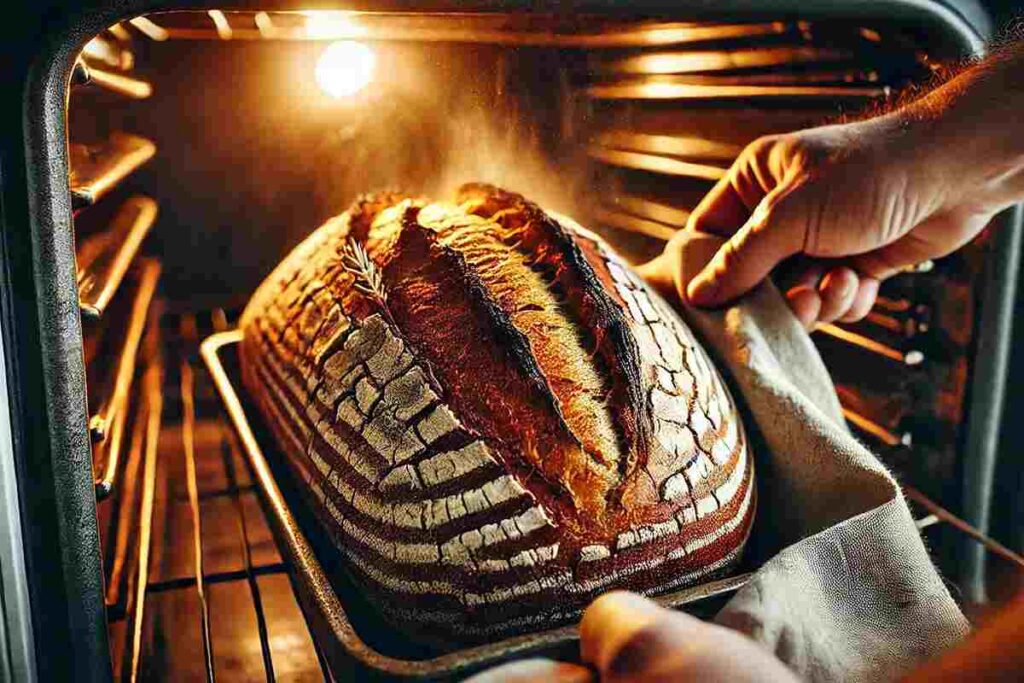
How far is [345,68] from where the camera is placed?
147cm

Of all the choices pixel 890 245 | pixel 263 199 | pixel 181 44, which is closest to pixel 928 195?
pixel 890 245

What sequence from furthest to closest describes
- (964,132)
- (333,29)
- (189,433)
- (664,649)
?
(189,433) → (333,29) → (964,132) → (664,649)

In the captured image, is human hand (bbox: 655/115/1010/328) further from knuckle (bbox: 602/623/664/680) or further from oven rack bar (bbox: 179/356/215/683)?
oven rack bar (bbox: 179/356/215/683)

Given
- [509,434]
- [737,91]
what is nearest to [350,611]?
[509,434]

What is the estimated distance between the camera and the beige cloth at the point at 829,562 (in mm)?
766

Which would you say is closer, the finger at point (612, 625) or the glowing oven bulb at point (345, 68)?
the finger at point (612, 625)

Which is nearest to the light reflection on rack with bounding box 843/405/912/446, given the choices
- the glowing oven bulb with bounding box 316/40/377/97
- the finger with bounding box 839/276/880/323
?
the finger with bounding box 839/276/880/323

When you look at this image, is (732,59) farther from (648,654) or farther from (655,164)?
(648,654)

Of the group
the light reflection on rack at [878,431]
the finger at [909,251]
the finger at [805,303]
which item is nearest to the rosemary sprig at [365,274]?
the finger at [805,303]

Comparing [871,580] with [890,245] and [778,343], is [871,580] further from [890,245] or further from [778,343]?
[890,245]

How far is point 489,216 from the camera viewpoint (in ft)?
3.55

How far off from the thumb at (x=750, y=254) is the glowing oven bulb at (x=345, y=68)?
2.04 ft

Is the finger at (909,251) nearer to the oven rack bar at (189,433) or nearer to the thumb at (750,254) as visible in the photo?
the thumb at (750,254)

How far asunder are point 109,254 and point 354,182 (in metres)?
0.50
